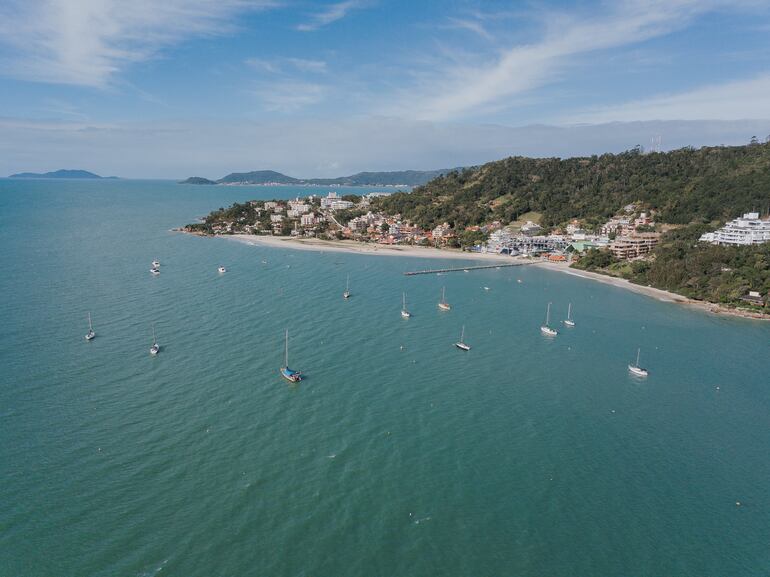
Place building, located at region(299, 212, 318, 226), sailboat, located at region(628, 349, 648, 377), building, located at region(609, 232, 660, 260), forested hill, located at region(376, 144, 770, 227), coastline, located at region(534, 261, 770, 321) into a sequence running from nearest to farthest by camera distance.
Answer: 1. sailboat, located at region(628, 349, 648, 377)
2. coastline, located at region(534, 261, 770, 321)
3. building, located at region(609, 232, 660, 260)
4. forested hill, located at region(376, 144, 770, 227)
5. building, located at region(299, 212, 318, 226)

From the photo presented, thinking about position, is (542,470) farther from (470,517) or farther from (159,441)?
(159,441)

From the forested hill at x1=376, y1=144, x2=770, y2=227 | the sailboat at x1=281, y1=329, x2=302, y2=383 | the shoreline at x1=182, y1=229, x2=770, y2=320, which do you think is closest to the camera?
the sailboat at x1=281, y1=329, x2=302, y2=383

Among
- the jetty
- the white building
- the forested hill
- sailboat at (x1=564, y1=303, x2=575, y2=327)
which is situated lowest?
sailboat at (x1=564, y1=303, x2=575, y2=327)

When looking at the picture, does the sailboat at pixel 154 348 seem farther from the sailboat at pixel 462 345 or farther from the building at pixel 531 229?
the building at pixel 531 229

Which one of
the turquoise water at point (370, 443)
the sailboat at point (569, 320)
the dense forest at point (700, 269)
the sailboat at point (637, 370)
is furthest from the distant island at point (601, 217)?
the sailboat at point (637, 370)

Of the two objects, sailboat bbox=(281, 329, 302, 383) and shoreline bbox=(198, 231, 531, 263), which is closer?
sailboat bbox=(281, 329, 302, 383)

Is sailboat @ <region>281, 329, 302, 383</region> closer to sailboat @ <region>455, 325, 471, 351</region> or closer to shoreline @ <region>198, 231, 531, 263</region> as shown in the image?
sailboat @ <region>455, 325, 471, 351</region>

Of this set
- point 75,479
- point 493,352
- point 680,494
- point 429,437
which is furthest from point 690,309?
point 75,479

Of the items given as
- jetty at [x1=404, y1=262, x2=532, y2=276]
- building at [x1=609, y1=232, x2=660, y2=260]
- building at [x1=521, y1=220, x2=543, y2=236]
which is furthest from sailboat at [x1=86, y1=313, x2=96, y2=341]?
building at [x1=521, y1=220, x2=543, y2=236]
